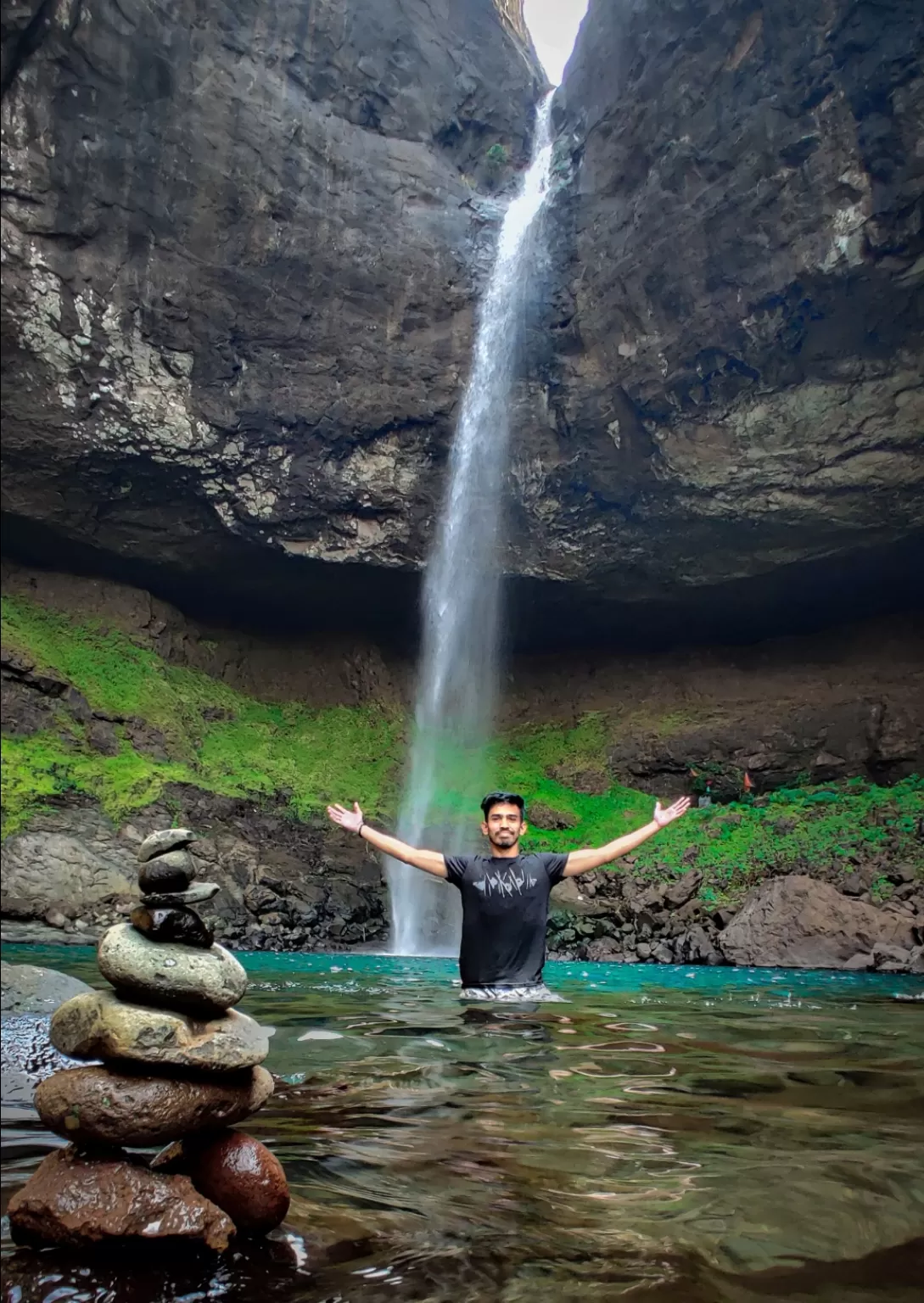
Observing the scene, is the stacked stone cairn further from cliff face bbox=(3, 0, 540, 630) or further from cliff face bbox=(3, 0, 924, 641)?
cliff face bbox=(3, 0, 540, 630)

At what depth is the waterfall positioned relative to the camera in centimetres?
2253

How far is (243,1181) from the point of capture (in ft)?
7.03

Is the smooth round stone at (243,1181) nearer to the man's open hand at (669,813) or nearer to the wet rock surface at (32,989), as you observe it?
the wet rock surface at (32,989)

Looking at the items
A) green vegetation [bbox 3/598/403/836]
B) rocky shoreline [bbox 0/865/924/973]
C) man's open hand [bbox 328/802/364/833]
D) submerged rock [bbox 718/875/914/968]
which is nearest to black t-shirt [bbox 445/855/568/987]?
man's open hand [bbox 328/802/364/833]

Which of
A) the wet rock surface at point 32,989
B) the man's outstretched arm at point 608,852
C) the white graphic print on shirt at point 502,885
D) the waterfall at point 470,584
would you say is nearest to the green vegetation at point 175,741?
the waterfall at point 470,584

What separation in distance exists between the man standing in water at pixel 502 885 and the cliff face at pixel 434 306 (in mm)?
16643

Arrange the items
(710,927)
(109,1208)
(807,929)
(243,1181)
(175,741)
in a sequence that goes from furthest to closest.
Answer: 1. (175,741)
2. (710,927)
3. (807,929)
4. (243,1181)
5. (109,1208)

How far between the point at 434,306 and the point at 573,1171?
74.3 feet

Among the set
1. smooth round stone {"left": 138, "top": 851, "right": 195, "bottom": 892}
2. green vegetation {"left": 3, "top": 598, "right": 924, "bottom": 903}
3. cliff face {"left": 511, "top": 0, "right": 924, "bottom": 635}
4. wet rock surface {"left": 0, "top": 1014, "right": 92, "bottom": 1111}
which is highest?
cliff face {"left": 511, "top": 0, "right": 924, "bottom": 635}

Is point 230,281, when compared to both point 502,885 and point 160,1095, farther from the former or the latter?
point 160,1095

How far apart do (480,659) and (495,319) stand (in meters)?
9.00

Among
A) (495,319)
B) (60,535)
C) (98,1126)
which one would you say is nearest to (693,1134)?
(98,1126)

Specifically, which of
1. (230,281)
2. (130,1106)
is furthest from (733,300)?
(130,1106)

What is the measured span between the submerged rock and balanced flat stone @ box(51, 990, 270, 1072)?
12.5m
